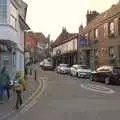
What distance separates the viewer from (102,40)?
5859 cm

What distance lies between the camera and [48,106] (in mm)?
20500

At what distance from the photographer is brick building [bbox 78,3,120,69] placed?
5325 centimetres

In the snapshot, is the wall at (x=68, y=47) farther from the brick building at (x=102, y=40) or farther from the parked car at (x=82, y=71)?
the parked car at (x=82, y=71)

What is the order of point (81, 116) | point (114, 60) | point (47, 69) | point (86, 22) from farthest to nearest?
point (47, 69) → point (86, 22) → point (114, 60) → point (81, 116)

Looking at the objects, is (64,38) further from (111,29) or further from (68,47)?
(111,29)

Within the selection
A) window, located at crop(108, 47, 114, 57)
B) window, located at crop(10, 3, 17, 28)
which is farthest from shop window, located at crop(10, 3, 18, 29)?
window, located at crop(108, 47, 114, 57)

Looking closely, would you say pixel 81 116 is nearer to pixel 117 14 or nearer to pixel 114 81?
pixel 114 81

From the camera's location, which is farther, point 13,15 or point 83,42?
point 83,42

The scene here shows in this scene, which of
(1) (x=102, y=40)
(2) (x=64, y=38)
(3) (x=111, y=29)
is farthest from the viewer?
(2) (x=64, y=38)

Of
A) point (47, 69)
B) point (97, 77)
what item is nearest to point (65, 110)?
point (97, 77)

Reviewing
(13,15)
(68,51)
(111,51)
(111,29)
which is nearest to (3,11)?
(13,15)

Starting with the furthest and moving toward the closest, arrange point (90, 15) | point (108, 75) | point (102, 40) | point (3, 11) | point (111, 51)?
1. point (90, 15)
2. point (102, 40)
3. point (111, 51)
4. point (108, 75)
5. point (3, 11)

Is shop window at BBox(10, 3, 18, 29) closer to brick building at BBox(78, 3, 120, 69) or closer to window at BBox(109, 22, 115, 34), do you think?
brick building at BBox(78, 3, 120, 69)

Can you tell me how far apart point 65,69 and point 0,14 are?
37.3m
